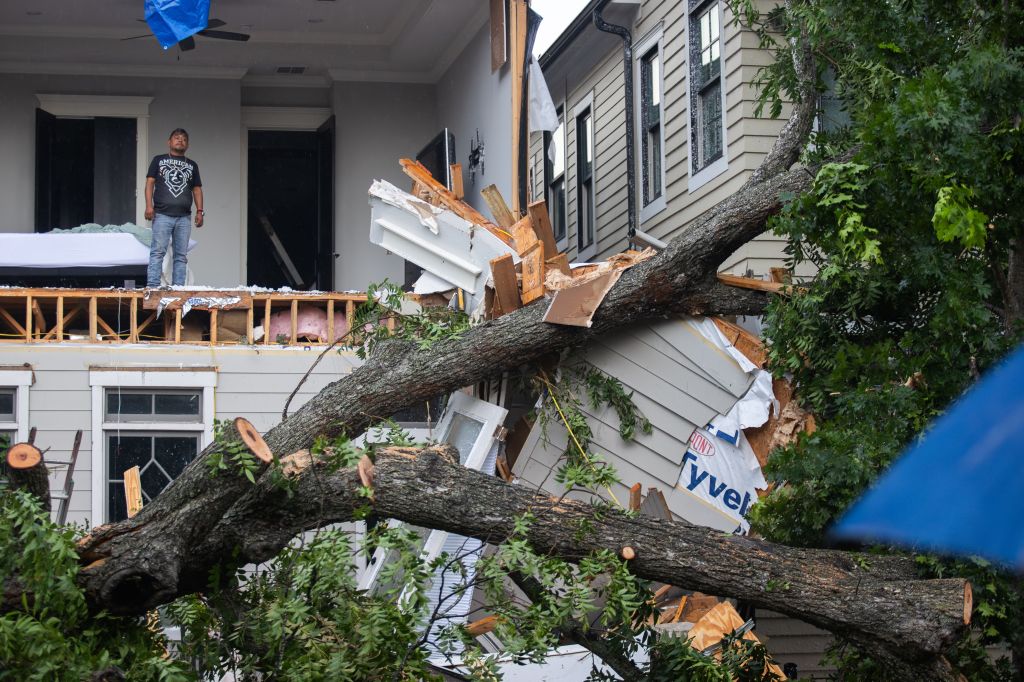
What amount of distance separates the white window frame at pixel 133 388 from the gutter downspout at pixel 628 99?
20.4 ft

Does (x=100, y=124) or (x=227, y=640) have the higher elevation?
(x=100, y=124)

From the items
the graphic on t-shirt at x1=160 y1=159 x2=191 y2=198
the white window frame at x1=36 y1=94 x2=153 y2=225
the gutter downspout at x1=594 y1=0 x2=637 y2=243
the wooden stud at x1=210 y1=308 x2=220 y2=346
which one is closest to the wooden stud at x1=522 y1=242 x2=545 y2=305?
the wooden stud at x1=210 y1=308 x2=220 y2=346

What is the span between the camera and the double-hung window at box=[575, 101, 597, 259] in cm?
1675

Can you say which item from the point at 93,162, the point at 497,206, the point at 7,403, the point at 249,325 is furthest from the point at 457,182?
the point at 93,162

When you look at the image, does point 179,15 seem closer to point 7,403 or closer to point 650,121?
point 7,403

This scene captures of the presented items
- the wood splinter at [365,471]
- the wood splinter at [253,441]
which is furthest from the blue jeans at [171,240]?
the wood splinter at [253,441]

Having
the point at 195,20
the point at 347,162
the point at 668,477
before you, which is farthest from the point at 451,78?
the point at 668,477

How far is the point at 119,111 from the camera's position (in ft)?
44.9

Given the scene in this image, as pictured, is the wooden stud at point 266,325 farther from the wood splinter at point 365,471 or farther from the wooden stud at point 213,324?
the wood splinter at point 365,471

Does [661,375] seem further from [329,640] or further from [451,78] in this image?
[451,78]

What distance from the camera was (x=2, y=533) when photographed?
5277 mm

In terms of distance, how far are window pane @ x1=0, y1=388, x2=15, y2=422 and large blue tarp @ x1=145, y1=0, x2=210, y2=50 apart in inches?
133

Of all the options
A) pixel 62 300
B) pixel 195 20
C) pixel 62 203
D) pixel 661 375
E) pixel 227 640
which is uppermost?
pixel 195 20

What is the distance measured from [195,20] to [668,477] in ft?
19.2
